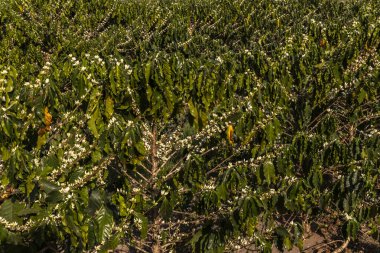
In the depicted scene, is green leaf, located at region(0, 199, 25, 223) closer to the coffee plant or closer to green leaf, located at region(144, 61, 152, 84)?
the coffee plant

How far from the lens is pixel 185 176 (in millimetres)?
3768

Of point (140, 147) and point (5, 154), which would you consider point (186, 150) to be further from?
point (5, 154)

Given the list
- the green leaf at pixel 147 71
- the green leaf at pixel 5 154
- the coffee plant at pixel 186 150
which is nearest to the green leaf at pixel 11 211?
the coffee plant at pixel 186 150

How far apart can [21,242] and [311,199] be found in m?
3.15

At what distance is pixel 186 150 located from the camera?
441cm

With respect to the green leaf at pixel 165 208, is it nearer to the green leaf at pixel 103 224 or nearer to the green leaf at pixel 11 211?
the green leaf at pixel 103 224

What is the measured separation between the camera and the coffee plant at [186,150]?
288cm

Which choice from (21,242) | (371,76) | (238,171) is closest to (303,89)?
(371,76)

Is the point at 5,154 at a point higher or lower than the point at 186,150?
lower

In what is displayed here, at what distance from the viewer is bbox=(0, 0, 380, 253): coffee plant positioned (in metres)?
2.88

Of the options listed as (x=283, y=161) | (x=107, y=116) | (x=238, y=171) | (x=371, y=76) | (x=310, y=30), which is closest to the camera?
(x=107, y=116)

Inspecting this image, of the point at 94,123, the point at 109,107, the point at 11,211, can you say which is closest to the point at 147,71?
the point at 109,107

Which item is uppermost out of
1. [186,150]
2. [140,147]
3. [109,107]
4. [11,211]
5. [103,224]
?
[186,150]

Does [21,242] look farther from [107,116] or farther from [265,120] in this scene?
[265,120]
